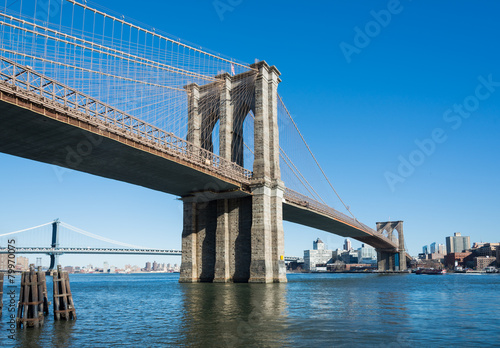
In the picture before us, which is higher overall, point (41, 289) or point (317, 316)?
point (41, 289)

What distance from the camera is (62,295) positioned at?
20.9 m

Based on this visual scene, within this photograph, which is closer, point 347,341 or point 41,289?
point 347,341

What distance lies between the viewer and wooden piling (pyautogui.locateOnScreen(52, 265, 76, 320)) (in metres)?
20.7

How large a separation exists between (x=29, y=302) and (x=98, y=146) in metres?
19.5

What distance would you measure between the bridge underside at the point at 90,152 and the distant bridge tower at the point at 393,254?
101m

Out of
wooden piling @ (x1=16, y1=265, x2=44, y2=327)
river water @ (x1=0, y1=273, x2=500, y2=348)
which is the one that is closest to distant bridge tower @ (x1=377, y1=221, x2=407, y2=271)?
river water @ (x1=0, y1=273, x2=500, y2=348)

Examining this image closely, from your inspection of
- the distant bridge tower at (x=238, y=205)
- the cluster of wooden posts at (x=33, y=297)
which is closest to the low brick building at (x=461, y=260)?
the distant bridge tower at (x=238, y=205)

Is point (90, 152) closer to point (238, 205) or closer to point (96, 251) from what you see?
point (238, 205)

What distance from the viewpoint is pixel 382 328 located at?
18.0 metres

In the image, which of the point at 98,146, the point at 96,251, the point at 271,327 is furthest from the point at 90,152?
the point at 96,251

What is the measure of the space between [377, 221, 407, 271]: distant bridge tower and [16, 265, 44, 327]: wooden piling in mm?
129690

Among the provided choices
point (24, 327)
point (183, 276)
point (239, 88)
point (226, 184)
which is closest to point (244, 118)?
point (239, 88)

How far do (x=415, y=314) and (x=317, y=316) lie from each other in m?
5.40

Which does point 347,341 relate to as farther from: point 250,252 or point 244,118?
point 244,118
